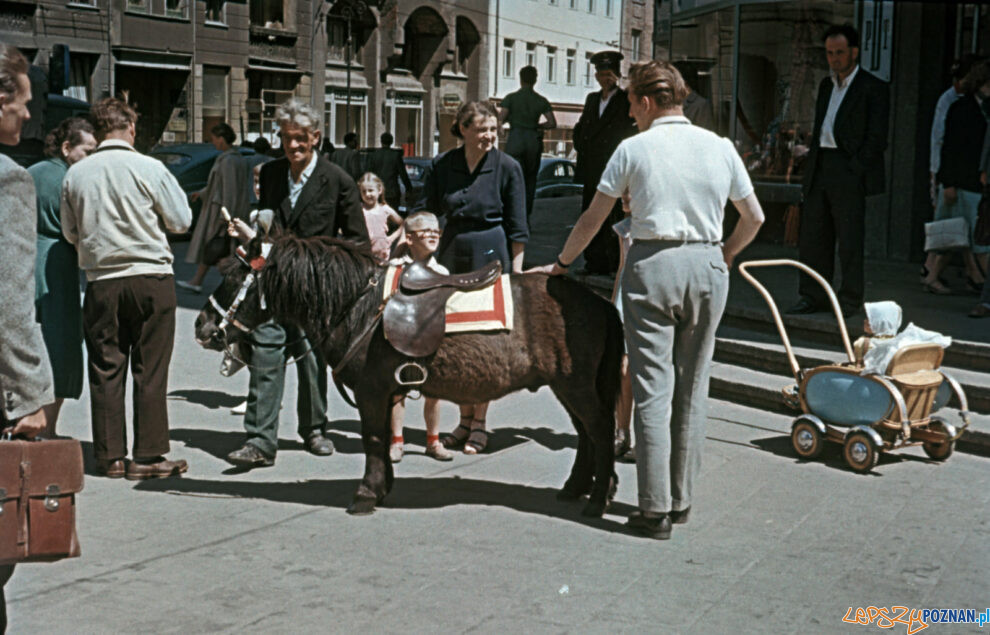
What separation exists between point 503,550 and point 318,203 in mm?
2610

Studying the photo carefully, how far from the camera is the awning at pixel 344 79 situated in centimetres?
4994

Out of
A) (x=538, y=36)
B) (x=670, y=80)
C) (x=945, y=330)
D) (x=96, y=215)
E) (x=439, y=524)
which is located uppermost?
(x=538, y=36)

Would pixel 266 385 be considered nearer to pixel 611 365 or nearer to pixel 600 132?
pixel 611 365

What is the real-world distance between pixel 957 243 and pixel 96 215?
7.49 meters

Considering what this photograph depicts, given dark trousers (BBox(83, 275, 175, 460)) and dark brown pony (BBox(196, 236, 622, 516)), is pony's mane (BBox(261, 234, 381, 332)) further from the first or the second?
dark trousers (BBox(83, 275, 175, 460))

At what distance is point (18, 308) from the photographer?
3.84 metres

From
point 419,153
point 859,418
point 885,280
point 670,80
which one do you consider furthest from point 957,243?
point 419,153

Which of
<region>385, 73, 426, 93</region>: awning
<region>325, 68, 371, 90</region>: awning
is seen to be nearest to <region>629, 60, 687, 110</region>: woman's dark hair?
<region>325, 68, 371, 90</region>: awning

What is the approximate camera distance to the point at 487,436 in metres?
8.23

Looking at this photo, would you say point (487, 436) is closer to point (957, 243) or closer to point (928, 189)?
point (957, 243)

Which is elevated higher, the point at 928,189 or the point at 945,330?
the point at 928,189

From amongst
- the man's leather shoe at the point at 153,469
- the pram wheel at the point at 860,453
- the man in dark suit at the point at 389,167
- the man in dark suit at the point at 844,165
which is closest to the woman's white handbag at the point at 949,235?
the man in dark suit at the point at 844,165

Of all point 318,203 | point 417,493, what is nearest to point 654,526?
point 417,493

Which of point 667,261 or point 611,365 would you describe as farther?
point 611,365
